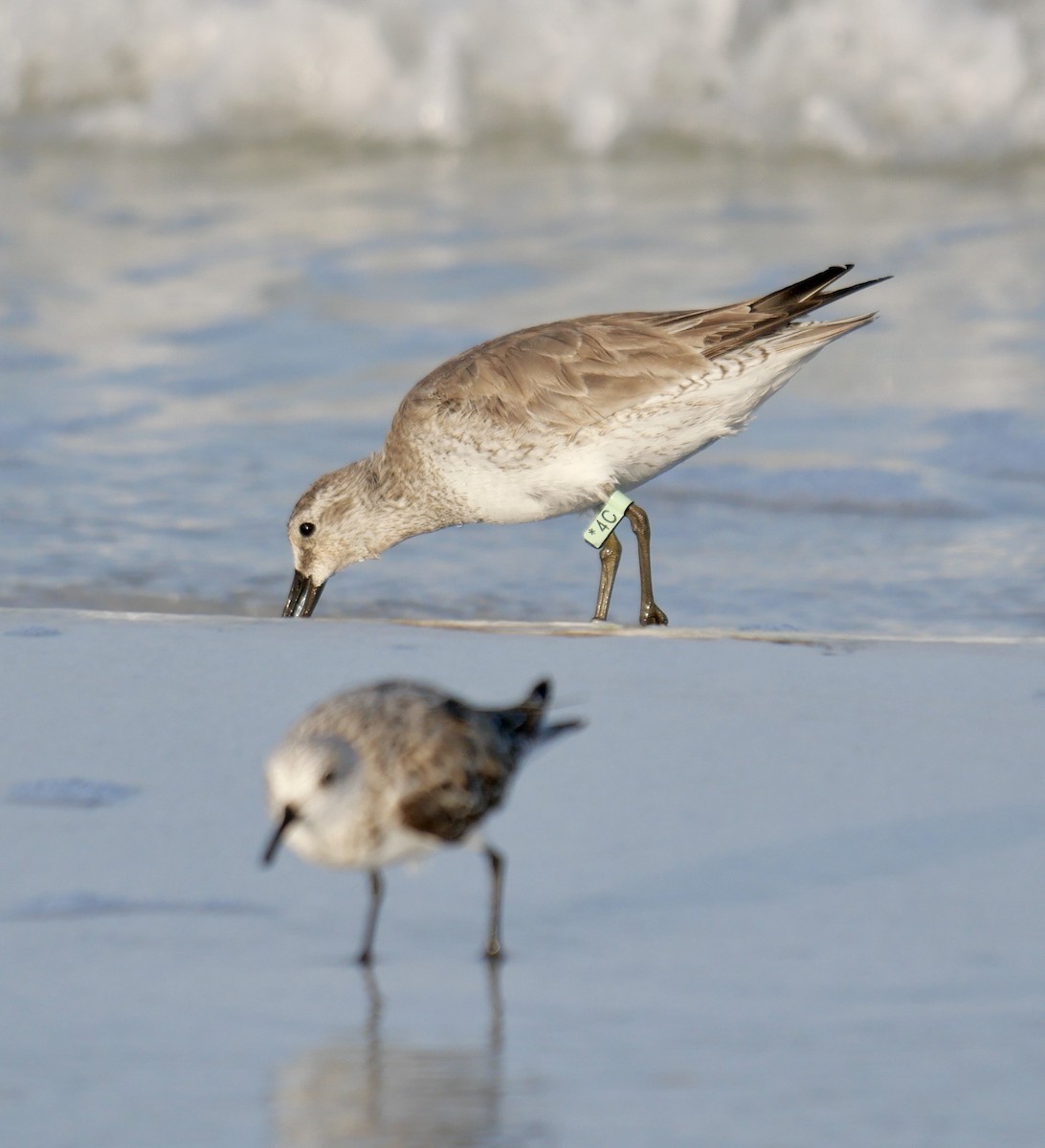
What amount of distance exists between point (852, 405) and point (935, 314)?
136 cm

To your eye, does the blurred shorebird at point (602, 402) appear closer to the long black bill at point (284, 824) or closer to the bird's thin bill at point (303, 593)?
the bird's thin bill at point (303, 593)

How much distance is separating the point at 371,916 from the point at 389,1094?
1.40 ft

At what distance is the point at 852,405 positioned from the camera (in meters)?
8.02

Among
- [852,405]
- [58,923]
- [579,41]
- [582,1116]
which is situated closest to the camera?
[582,1116]

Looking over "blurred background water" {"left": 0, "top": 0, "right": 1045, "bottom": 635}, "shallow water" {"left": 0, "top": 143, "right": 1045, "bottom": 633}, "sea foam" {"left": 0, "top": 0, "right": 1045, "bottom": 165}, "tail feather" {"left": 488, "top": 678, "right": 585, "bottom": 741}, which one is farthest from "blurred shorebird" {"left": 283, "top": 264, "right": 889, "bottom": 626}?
"sea foam" {"left": 0, "top": 0, "right": 1045, "bottom": 165}

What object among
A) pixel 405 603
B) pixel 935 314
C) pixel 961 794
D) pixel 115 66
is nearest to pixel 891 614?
pixel 405 603

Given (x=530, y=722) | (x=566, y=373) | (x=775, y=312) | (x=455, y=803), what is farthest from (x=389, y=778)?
(x=775, y=312)

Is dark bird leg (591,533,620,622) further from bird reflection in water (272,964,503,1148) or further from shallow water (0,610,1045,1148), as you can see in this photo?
bird reflection in water (272,964,503,1148)

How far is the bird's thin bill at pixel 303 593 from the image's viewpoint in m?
5.95

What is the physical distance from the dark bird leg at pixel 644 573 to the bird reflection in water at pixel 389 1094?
2.71 meters

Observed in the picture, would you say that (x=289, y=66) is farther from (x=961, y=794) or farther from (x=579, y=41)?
(x=961, y=794)

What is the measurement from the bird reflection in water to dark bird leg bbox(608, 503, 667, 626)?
8.90 ft

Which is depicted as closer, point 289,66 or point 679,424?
point 679,424

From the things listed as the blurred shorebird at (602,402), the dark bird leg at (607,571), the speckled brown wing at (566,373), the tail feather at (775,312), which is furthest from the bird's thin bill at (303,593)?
the tail feather at (775,312)
